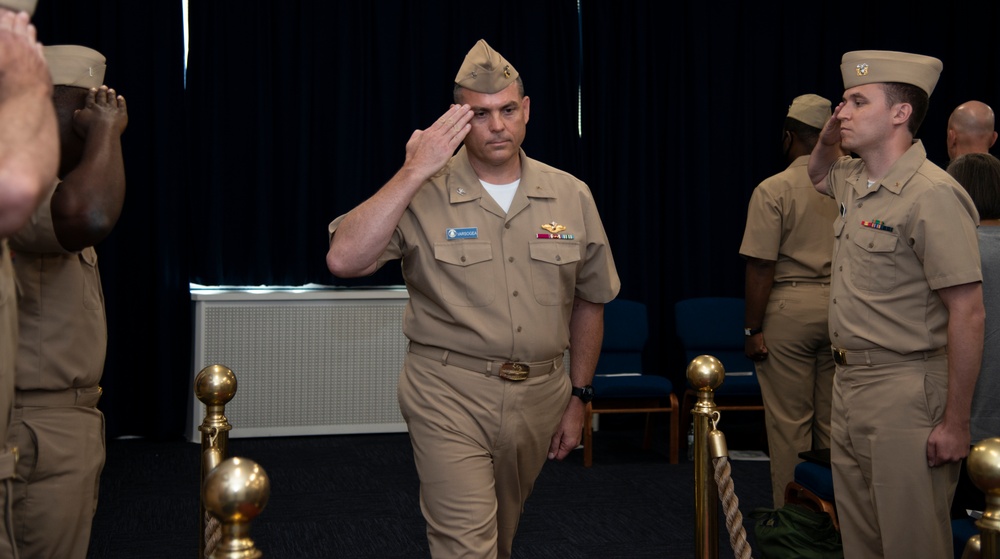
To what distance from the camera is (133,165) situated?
657 cm

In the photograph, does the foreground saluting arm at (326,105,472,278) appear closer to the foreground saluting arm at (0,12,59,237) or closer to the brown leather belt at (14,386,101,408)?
the brown leather belt at (14,386,101,408)

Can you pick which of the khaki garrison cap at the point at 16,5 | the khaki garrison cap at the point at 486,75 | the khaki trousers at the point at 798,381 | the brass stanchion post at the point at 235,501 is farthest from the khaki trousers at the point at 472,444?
the khaki trousers at the point at 798,381

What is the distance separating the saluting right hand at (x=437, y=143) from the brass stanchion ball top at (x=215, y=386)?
2.50 ft

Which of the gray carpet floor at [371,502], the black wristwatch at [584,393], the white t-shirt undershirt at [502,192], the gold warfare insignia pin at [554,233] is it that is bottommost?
the gray carpet floor at [371,502]

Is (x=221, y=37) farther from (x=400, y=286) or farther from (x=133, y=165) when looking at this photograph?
(x=400, y=286)

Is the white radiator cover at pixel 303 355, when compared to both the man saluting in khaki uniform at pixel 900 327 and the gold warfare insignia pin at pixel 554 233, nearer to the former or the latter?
the gold warfare insignia pin at pixel 554 233

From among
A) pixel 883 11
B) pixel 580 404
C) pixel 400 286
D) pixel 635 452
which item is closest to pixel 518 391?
pixel 580 404

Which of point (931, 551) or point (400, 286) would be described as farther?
point (400, 286)

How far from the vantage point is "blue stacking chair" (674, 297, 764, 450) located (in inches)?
262

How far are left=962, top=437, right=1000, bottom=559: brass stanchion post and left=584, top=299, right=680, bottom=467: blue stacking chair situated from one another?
3812 millimetres

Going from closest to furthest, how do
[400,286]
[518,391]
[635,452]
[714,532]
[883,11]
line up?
[518,391] < [714,532] < [635,452] < [400,286] < [883,11]

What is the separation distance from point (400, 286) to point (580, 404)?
4.09 meters

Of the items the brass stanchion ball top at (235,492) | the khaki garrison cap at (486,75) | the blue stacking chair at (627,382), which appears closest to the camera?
the brass stanchion ball top at (235,492)

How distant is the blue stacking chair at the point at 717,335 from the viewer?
6.65 meters
